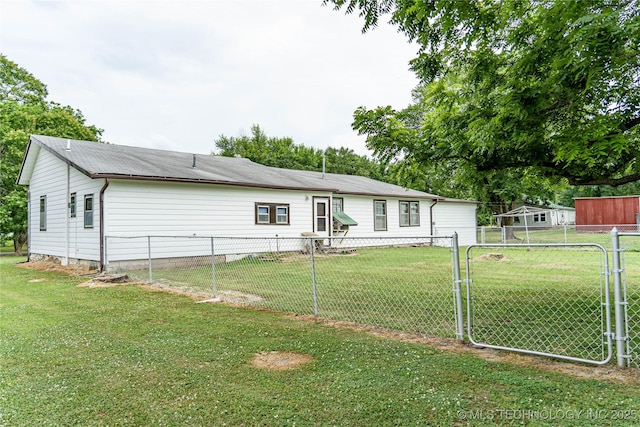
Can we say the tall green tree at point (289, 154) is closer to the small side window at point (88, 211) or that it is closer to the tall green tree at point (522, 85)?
the small side window at point (88, 211)

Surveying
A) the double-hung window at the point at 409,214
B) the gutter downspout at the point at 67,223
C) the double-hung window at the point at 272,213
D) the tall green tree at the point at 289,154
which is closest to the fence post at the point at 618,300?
the double-hung window at the point at 272,213

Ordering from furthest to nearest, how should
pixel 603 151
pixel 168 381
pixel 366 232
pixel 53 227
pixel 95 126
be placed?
1. pixel 95 126
2. pixel 366 232
3. pixel 53 227
4. pixel 603 151
5. pixel 168 381

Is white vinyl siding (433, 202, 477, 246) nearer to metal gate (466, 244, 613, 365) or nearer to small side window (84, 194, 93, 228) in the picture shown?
metal gate (466, 244, 613, 365)

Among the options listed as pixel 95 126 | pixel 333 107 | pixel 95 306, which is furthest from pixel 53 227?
pixel 333 107

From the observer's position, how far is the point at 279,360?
154 inches

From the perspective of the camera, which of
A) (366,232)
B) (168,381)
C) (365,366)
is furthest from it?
(366,232)

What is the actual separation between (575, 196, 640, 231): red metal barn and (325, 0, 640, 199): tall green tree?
27757 mm

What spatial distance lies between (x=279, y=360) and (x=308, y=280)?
4780 mm

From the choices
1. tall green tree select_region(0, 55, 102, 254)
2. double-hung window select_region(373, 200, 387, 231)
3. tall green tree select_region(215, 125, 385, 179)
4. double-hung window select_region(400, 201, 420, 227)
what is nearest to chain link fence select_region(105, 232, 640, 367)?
double-hung window select_region(373, 200, 387, 231)

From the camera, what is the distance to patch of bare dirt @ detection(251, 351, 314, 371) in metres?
3.75

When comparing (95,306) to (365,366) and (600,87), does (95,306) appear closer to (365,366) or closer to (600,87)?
(365,366)

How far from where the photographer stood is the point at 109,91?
23578 mm

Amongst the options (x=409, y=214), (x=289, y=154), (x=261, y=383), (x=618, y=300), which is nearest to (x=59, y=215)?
(x=261, y=383)

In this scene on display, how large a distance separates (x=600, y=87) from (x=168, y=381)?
5313 mm
